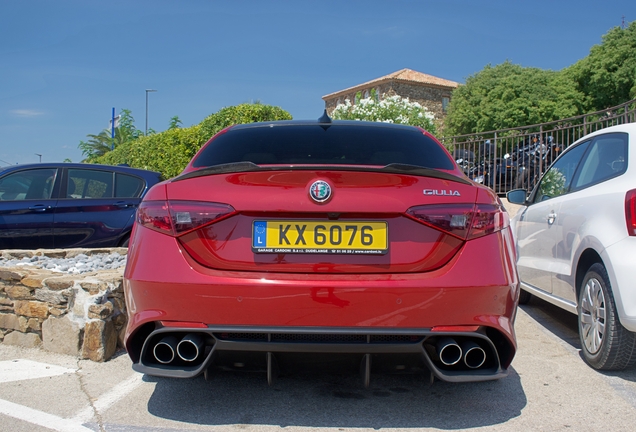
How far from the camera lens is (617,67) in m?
47.1

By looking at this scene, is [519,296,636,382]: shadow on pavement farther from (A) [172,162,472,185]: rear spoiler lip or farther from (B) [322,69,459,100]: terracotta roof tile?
(B) [322,69,459,100]: terracotta roof tile

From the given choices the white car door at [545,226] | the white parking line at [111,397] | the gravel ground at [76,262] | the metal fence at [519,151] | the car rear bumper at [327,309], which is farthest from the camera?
the metal fence at [519,151]

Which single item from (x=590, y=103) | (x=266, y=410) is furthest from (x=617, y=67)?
(x=266, y=410)

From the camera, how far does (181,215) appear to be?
2760mm

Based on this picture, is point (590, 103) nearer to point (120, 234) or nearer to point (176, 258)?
point (120, 234)

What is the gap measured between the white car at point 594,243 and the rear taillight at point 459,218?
130 cm

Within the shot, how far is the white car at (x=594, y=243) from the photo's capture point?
3627mm

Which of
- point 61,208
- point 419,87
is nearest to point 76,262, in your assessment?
point 61,208

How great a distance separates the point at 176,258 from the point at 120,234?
5359 millimetres

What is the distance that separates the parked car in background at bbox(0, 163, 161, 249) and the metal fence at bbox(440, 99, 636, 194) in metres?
8.07

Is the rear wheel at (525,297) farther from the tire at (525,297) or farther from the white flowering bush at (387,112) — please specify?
the white flowering bush at (387,112)

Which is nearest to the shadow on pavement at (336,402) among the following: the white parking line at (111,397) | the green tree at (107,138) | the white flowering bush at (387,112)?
the white parking line at (111,397)

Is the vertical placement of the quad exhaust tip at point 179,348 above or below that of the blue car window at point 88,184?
below

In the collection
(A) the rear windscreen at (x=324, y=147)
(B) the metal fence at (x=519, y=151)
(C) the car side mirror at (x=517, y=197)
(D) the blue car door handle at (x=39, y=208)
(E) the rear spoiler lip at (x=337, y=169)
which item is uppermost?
(B) the metal fence at (x=519, y=151)
